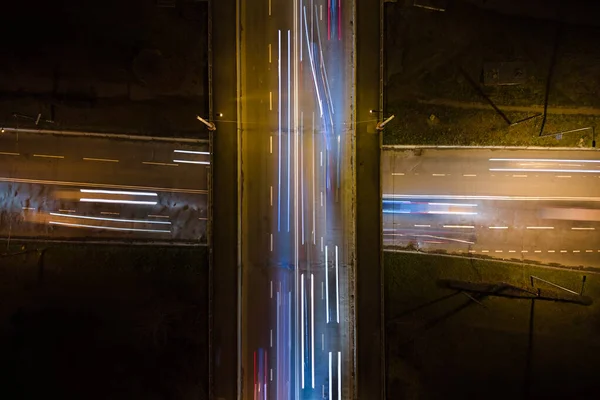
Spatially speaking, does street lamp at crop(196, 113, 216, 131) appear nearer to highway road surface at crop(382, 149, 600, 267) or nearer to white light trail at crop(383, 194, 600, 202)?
highway road surface at crop(382, 149, 600, 267)

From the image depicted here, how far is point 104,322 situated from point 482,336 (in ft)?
30.3

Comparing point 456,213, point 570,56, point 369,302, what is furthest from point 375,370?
point 570,56

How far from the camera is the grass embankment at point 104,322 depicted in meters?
7.45

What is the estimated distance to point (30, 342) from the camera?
293 inches

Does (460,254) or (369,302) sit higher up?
(460,254)

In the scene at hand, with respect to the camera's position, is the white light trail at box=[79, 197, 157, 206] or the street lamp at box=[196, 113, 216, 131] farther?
the white light trail at box=[79, 197, 157, 206]

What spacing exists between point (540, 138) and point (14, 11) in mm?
13206

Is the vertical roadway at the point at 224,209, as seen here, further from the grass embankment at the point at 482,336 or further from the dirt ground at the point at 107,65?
the grass embankment at the point at 482,336

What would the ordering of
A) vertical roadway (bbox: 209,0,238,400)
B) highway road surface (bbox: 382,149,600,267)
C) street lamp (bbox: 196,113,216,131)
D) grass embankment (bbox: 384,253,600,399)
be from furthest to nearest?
vertical roadway (bbox: 209,0,238,400) < highway road surface (bbox: 382,149,600,267) < grass embankment (bbox: 384,253,600,399) < street lamp (bbox: 196,113,216,131)

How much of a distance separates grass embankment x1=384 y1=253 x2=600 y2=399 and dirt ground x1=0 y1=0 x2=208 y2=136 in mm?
6785

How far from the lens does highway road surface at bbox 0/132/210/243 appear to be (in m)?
7.54

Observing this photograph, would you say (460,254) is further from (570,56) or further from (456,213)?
(570,56)

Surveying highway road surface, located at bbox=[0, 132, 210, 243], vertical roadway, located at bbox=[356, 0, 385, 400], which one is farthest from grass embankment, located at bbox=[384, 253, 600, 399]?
highway road surface, located at bbox=[0, 132, 210, 243]

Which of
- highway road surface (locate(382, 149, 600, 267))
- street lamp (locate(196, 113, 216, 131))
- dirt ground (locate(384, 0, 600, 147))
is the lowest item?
highway road surface (locate(382, 149, 600, 267))
